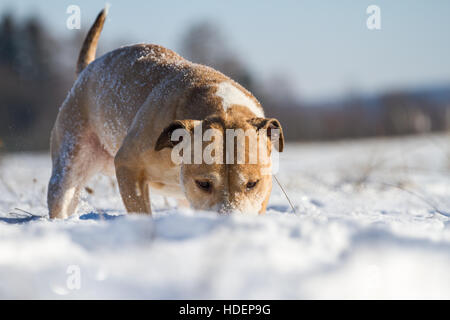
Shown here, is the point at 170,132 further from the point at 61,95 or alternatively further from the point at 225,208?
the point at 61,95

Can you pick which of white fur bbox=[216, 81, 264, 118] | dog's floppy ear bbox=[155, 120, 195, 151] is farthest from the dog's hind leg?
white fur bbox=[216, 81, 264, 118]

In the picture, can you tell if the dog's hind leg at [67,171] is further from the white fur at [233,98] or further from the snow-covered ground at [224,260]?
the snow-covered ground at [224,260]

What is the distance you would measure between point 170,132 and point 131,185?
0.67 metres

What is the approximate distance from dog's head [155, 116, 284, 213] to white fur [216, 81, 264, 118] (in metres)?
0.25

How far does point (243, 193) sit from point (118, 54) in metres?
2.40

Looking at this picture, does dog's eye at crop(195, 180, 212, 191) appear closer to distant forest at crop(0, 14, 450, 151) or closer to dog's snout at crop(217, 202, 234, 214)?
dog's snout at crop(217, 202, 234, 214)

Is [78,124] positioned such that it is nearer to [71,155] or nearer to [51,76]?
[71,155]

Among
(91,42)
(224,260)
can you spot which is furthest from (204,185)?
(91,42)

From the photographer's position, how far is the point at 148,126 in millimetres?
3400

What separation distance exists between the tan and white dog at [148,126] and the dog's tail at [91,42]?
12mm

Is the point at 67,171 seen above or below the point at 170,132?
below

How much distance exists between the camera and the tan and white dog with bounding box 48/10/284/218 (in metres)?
2.90

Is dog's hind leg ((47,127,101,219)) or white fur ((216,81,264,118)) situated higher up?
white fur ((216,81,264,118))

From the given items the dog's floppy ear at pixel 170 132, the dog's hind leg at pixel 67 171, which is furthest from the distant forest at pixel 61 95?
the dog's floppy ear at pixel 170 132
